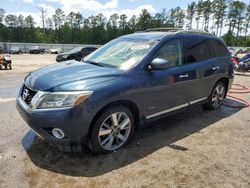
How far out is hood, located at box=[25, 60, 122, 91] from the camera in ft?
10.8

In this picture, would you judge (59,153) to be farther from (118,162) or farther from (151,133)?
(151,133)

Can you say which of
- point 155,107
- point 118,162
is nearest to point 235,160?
point 155,107

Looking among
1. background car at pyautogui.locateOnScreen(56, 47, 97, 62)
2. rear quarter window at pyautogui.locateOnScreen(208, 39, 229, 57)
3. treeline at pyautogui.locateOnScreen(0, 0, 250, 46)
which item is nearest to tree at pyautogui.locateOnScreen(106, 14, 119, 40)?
treeline at pyautogui.locateOnScreen(0, 0, 250, 46)

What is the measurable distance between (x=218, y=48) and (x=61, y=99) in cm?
402

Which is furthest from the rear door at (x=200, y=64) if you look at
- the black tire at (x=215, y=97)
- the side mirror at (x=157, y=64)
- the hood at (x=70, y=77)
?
the hood at (x=70, y=77)

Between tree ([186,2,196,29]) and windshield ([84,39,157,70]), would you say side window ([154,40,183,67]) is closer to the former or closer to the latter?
windshield ([84,39,157,70])

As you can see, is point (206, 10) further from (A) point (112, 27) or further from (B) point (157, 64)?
(B) point (157, 64)

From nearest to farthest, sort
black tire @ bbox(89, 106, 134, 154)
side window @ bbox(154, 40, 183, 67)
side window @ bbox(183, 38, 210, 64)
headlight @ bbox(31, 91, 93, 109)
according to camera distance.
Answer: headlight @ bbox(31, 91, 93, 109)
black tire @ bbox(89, 106, 134, 154)
side window @ bbox(154, 40, 183, 67)
side window @ bbox(183, 38, 210, 64)

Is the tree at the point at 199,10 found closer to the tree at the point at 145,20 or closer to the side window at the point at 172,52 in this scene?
the tree at the point at 145,20

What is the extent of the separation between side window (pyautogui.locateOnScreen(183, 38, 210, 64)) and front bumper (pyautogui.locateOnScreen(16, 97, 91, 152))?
2.44 m

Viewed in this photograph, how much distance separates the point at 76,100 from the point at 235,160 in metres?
2.38

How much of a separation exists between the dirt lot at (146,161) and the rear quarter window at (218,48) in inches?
67.3

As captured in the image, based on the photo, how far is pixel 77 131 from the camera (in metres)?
3.20

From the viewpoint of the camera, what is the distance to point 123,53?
4.29 meters
